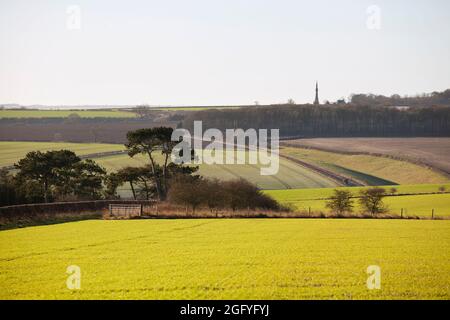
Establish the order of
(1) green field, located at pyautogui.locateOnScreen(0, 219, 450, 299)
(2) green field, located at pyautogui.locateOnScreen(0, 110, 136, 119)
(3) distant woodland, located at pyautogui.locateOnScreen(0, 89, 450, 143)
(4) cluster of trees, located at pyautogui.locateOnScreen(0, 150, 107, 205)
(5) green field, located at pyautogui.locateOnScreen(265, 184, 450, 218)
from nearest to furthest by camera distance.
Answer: (1) green field, located at pyautogui.locateOnScreen(0, 219, 450, 299), (5) green field, located at pyautogui.locateOnScreen(265, 184, 450, 218), (4) cluster of trees, located at pyautogui.locateOnScreen(0, 150, 107, 205), (3) distant woodland, located at pyautogui.locateOnScreen(0, 89, 450, 143), (2) green field, located at pyautogui.locateOnScreen(0, 110, 136, 119)

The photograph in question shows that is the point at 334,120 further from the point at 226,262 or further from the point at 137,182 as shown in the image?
the point at 226,262

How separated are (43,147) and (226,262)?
97560mm

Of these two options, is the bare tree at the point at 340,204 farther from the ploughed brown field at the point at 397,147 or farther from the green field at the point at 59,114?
the green field at the point at 59,114

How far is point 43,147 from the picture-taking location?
116 metres

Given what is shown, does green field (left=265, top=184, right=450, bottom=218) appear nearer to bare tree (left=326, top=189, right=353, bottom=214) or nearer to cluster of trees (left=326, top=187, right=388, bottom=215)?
cluster of trees (left=326, top=187, right=388, bottom=215)

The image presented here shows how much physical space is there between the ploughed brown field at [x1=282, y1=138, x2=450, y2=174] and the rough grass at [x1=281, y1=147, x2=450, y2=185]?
87.3 inches

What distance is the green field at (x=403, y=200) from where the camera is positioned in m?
57.7

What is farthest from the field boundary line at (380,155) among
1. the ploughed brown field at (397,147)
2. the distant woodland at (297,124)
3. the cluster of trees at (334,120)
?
the cluster of trees at (334,120)

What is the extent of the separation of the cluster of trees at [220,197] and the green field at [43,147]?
4777cm

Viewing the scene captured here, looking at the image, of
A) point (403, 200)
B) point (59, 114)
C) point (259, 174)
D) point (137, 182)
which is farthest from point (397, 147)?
point (59, 114)

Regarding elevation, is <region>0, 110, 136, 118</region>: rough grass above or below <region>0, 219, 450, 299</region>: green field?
above

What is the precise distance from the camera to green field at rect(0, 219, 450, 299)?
18344 mm

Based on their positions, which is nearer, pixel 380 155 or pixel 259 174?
pixel 259 174

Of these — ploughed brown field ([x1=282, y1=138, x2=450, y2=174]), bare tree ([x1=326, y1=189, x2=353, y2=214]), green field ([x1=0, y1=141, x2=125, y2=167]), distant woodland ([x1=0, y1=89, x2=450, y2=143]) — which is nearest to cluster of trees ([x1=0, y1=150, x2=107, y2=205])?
bare tree ([x1=326, y1=189, x2=353, y2=214])
